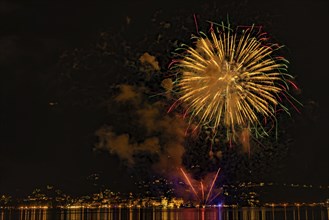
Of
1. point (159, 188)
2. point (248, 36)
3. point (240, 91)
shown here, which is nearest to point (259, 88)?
point (240, 91)

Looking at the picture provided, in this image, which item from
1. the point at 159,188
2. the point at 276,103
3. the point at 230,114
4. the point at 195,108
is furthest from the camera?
the point at 159,188

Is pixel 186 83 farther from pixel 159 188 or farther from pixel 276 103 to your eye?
pixel 159 188

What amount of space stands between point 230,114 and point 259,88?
304cm

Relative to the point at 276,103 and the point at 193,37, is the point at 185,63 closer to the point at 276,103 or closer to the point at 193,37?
the point at 193,37

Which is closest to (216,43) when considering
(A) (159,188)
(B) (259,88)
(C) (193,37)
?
(C) (193,37)

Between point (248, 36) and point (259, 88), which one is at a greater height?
point (248, 36)

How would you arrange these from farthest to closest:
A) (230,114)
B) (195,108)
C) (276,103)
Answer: (195,108) → (230,114) → (276,103)

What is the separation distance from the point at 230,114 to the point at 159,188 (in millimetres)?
154339

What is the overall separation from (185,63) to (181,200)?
512 feet

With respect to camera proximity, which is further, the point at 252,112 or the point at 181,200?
the point at 181,200

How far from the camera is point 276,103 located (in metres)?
38.3

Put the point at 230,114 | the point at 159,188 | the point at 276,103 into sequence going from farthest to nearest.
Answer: the point at 159,188 < the point at 230,114 < the point at 276,103

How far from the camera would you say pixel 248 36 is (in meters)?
39.7

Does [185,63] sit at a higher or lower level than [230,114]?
higher
